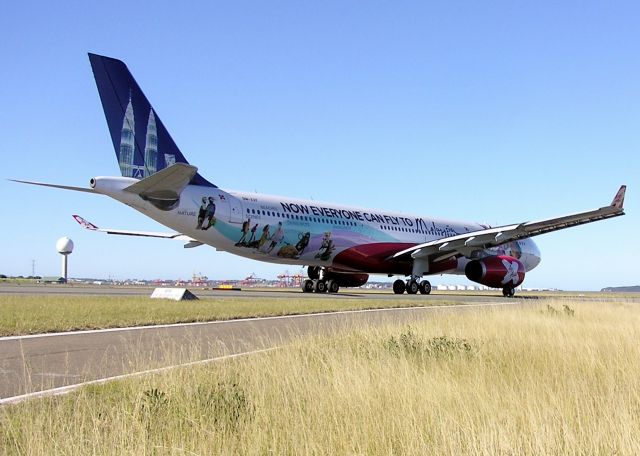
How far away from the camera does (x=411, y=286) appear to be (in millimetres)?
40625

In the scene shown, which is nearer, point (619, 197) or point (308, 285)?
point (619, 197)

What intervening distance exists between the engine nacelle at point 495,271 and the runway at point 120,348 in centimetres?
2366

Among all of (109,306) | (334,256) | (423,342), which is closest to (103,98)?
(109,306)

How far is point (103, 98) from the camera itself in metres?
28.2

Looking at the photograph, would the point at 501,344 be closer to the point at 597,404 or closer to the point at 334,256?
the point at 597,404

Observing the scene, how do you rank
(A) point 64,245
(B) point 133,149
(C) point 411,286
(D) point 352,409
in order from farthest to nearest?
(A) point 64,245 → (C) point 411,286 → (B) point 133,149 → (D) point 352,409

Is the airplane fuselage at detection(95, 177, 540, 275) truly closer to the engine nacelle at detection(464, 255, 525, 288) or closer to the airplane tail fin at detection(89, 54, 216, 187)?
the engine nacelle at detection(464, 255, 525, 288)

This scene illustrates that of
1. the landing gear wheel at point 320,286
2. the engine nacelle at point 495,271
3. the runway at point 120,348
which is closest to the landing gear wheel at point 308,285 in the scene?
the landing gear wheel at point 320,286

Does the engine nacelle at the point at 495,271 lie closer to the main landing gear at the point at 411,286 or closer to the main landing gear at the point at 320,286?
the main landing gear at the point at 411,286

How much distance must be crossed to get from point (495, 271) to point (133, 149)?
23.3 m

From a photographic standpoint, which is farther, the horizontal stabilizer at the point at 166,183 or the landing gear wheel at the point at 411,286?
the landing gear wheel at the point at 411,286

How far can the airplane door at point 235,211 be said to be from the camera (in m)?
31.0

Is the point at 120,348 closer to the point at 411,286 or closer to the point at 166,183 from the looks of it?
the point at 166,183

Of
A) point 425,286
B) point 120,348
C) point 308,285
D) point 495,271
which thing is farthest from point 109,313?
point 495,271
